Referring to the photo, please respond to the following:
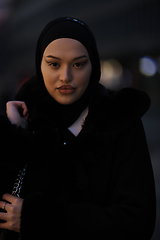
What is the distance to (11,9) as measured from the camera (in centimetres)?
1073

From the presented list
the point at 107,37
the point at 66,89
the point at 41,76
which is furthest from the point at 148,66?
the point at 66,89

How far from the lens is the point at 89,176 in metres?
1.16

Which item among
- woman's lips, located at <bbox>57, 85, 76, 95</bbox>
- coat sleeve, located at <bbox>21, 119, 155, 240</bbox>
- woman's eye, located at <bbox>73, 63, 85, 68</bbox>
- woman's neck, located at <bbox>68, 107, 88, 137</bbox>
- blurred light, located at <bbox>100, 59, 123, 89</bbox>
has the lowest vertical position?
coat sleeve, located at <bbox>21, 119, 155, 240</bbox>

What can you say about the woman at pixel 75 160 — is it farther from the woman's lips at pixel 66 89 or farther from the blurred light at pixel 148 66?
the blurred light at pixel 148 66

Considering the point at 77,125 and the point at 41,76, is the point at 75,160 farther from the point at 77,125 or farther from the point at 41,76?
the point at 41,76

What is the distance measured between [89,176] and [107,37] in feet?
39.6

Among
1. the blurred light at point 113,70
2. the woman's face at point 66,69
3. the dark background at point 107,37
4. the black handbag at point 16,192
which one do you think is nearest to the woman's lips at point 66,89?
the woman's face at point 66,69

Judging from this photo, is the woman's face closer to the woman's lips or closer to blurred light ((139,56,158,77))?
the woman's lips

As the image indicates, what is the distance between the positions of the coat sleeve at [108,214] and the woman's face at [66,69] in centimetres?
46

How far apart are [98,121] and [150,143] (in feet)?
15.0

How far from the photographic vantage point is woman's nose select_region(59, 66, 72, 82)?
1.16 m

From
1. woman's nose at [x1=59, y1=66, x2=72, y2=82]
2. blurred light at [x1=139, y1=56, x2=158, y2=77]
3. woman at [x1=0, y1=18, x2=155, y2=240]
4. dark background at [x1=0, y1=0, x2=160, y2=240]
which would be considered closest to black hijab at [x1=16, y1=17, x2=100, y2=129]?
woman at [x1=0, y1=18, x2=155, y2=240]

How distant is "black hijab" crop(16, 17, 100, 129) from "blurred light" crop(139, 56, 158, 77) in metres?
11.8

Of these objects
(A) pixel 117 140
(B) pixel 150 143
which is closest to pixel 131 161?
(A) pixel 117 140
